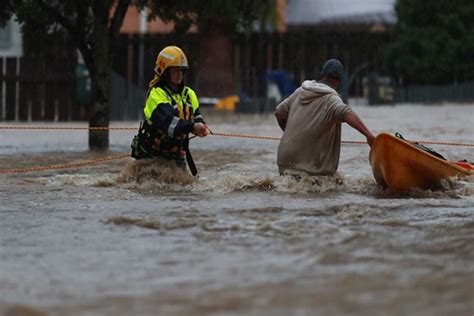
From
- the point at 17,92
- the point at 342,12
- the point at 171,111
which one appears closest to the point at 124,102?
the point at 17,92

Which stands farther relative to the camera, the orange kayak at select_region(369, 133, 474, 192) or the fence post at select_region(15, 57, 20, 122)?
the fence post at select_region(15, 57, 20, 122)

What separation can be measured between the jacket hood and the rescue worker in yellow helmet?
3.37 feet

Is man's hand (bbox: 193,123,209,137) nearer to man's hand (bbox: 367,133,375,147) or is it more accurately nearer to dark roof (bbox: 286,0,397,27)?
man's hand (bbox: 367,133,375,147)

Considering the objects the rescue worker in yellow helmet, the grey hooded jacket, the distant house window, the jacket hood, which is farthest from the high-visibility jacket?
the distant house window

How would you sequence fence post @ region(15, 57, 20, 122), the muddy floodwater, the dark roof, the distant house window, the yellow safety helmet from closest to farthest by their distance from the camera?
the muddy floodwater < the yellow safety helmet < fence post @ region(15, 57, 20, 122) < the distant house window < the dark roof

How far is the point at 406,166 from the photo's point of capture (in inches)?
412

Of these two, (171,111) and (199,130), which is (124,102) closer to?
(171,111)

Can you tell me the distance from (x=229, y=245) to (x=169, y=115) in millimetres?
3390

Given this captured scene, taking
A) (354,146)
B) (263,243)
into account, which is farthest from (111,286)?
(354,146)

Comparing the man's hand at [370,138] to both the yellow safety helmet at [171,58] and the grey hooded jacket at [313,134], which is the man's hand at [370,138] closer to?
the grey hooded jacket at [313,134]

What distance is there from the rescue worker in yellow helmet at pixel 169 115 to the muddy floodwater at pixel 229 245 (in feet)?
0.63

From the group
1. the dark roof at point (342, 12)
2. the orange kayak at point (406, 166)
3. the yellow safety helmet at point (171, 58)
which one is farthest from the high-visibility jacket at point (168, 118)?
the dark roof at point (342, 12)

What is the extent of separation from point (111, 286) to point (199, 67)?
26.0 metres

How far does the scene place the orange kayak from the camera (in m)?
10.4
